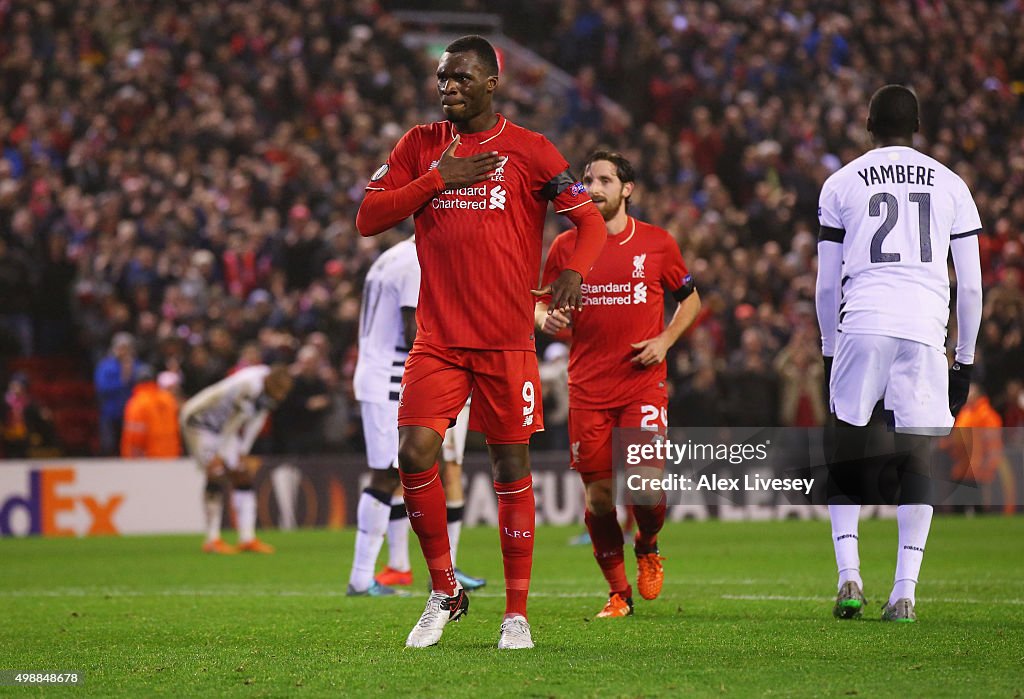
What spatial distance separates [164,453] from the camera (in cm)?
1905

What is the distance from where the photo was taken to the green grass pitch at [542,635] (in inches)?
212

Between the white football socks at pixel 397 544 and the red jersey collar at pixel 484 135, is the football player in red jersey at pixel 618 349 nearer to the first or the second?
the red jersey collar at pixel 484 135

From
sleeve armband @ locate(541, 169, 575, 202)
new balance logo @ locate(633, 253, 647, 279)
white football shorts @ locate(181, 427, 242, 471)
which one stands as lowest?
white football shorts @ locate(181, 427, 242, 471)

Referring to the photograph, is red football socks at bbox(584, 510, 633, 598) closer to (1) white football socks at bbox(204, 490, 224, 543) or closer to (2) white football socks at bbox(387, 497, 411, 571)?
(2) white football socks at bbox(387, 497, 411, 571)

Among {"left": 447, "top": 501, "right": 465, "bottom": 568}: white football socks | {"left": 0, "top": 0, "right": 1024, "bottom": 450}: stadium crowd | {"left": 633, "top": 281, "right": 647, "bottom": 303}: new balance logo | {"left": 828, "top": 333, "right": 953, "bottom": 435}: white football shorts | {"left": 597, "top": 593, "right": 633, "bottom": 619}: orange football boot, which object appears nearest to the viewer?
{"left": 828, "top": 333, "right": 953, "bottom": 435}: white football shorts

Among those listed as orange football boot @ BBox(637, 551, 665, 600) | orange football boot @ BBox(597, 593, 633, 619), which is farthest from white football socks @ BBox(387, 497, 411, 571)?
orange football boot @ BBox(597, 593, 633, 619)

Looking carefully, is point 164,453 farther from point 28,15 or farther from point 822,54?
point 822,54

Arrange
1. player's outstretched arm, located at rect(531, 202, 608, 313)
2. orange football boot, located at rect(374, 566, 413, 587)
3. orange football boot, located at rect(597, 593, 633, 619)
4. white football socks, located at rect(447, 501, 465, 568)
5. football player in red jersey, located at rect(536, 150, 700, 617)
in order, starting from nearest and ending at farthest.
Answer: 1. player's outstretched arm, located at rect(531, 202, 608, 313)
2. orange football boot, located at rect(597, 593, 633, 619)
3. football player in red jersey, located at rect(536, 150, 700, 617)
4. white football socks, located at rect(447, 501, 465, 568)
5. orange football boot, located at rect(374, 566, 413, 587)

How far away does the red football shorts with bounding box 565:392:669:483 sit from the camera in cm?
827

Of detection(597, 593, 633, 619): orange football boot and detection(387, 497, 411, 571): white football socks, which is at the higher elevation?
detection(387, 497, 411, 571): white football socks

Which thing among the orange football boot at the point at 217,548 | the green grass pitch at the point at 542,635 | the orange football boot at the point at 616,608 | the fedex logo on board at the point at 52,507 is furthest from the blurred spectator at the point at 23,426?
the orange football boot at the point at 616,608

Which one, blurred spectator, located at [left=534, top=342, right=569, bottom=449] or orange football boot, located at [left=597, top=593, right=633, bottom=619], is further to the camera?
blurred spectator, located at [left=534, top=342, right=569, bottom=449]

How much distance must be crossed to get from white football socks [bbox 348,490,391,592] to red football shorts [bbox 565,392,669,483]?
2078 mm

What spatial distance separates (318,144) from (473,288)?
637 inches
